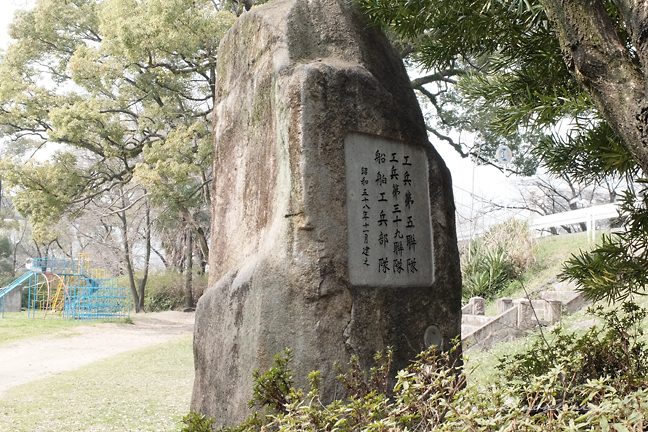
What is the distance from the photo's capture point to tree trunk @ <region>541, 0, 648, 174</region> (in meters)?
2.00

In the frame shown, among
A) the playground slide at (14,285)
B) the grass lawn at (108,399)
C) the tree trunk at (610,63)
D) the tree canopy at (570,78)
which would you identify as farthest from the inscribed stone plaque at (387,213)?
the playground slide at (14,285)

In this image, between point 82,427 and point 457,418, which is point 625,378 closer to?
point 457,418

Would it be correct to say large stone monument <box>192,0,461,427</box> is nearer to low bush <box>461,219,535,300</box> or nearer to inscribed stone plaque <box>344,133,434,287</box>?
inscribed stone plaque <box>344,133,434,287</box>

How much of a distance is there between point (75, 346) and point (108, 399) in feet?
20.3

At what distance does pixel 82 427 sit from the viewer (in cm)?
527

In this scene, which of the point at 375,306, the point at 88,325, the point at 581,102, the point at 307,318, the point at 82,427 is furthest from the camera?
the point at 88,325

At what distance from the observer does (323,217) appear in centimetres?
354

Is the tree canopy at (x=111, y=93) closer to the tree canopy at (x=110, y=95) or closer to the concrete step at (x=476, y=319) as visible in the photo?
the tree canopy at (x=110, y=95)

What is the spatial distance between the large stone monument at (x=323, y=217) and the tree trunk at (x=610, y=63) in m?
1.67

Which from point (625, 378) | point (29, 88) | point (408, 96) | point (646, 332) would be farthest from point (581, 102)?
point (29, 88)

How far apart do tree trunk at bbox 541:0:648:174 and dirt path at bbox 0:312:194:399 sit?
780 cm

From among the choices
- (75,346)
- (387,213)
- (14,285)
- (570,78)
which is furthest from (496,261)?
(14,285)

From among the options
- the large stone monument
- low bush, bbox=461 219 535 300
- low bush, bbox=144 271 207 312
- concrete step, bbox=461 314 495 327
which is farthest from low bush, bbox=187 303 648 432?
low bush, bbox=144 271 207 312

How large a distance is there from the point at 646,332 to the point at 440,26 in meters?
3.94
